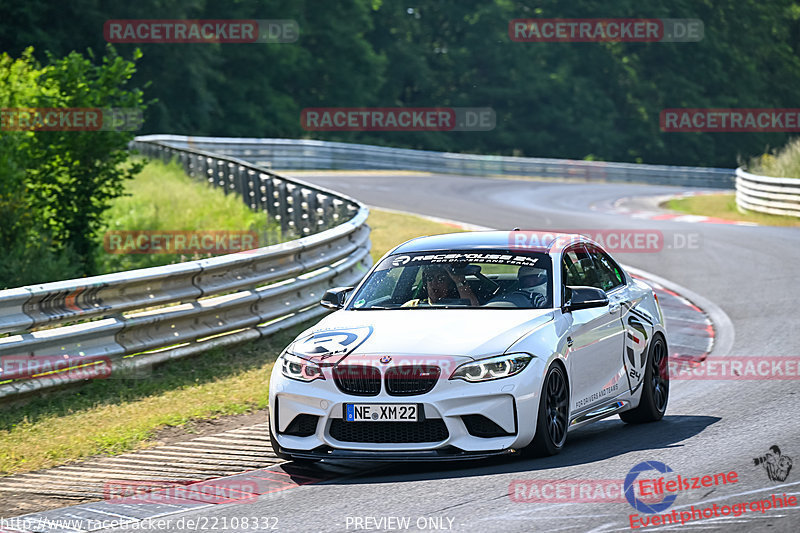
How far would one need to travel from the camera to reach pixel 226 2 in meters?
57.4

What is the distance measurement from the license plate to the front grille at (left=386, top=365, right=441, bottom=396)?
0.30 ft

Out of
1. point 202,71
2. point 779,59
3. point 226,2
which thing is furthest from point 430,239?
point 779,59

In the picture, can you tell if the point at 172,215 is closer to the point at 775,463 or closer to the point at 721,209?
the point at 775,463

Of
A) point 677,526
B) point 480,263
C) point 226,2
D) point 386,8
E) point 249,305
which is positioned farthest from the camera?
point 386,8

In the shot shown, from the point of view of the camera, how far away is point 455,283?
28.8 ft

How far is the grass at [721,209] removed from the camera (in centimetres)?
2888

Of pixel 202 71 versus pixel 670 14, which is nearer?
pixel 202 71

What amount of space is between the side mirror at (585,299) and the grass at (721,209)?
20.6 meters

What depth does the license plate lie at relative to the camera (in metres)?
7.41

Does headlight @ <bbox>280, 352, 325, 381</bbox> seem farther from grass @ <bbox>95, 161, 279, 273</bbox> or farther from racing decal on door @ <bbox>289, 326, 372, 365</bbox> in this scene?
grass @ <bbox>95, 161, 279, 273</bbox>

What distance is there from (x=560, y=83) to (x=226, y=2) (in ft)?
71.2

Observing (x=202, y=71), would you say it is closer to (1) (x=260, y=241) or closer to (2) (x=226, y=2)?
(2) (x=226, y=2)

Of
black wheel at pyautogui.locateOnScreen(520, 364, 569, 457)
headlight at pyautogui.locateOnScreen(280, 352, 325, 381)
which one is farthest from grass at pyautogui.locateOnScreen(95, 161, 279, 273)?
black wheel at pyautogui.locateOnScreen(520, 364, 569, 457)

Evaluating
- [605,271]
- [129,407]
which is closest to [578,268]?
[605,271]
